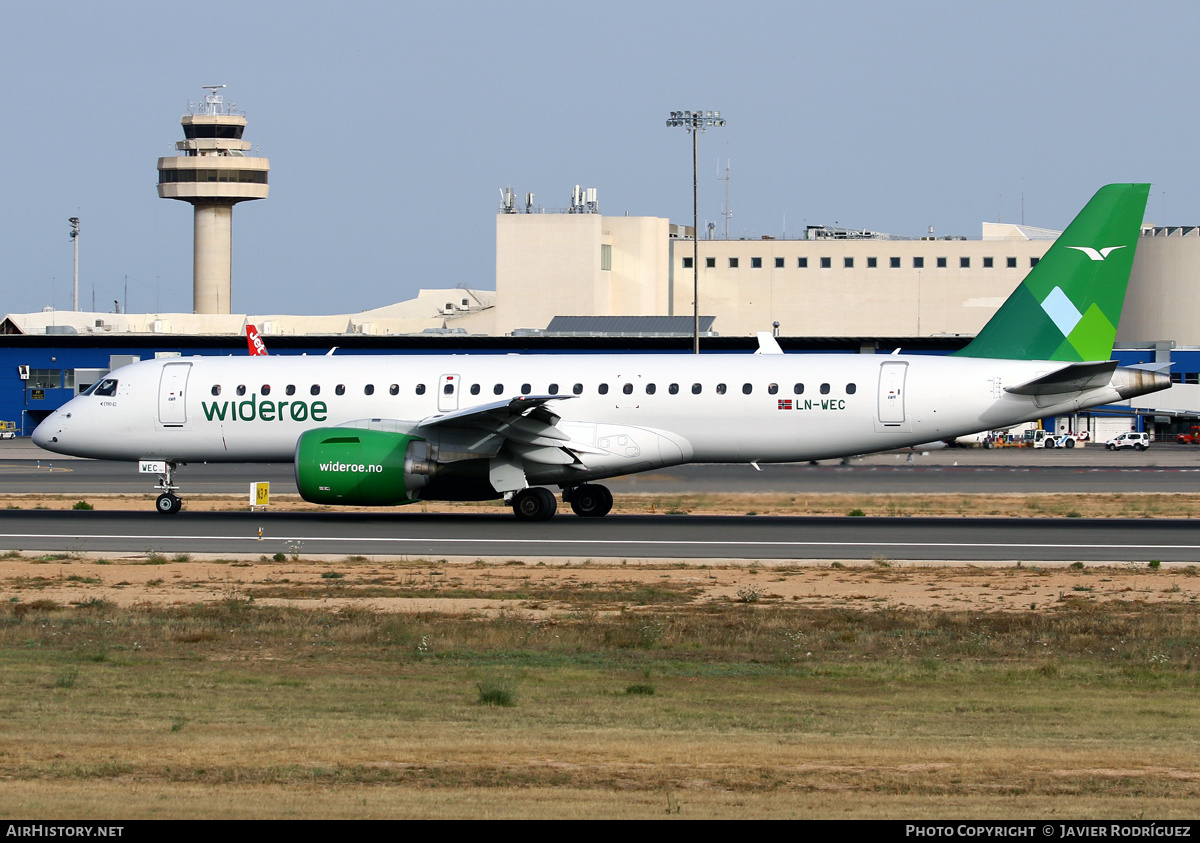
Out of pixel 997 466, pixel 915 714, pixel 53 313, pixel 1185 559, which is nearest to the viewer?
pixel 915 714

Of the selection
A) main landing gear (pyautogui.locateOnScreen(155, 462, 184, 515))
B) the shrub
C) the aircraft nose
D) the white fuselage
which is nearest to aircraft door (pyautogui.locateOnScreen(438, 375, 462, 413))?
the white fuselage

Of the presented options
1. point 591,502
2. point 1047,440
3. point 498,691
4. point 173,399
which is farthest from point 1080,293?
point 1047,440

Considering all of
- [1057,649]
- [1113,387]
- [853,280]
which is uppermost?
[853,280]

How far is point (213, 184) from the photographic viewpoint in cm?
12412

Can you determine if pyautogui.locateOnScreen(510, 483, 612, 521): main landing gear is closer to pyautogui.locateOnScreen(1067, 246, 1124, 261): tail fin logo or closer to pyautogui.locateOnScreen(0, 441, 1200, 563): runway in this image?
pyautogui.locateOnScreen(0, 441, 1200, 563): runway

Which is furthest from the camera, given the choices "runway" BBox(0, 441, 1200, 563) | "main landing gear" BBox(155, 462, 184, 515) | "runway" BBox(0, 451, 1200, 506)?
"runway" BBox(0, 451, 1200, 506)

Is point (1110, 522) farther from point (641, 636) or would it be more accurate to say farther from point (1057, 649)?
point (641, 636)

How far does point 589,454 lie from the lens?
3002cm

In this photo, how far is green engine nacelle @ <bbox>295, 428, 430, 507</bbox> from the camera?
28.7m

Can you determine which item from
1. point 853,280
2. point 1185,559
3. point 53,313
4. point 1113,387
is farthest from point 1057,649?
point 53,313

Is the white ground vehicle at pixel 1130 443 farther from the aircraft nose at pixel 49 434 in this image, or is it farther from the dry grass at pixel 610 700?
the aircraft nose at pixel 49 434

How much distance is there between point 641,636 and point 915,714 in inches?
182

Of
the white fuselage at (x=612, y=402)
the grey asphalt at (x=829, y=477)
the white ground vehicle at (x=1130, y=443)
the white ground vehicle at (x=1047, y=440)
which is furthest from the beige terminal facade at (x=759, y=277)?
the white fuselage at (x=612, y=402)

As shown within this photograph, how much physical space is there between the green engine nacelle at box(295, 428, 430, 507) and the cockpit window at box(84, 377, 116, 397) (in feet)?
23.9
